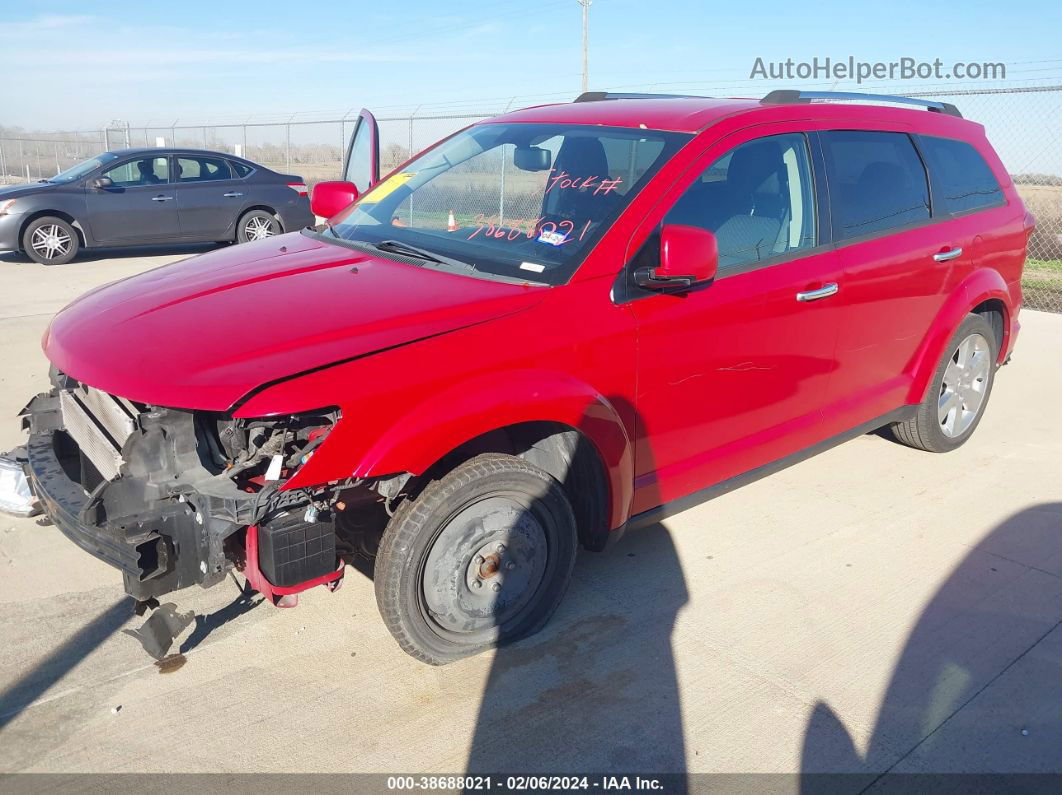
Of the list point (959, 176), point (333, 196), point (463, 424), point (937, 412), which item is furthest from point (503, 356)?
point (959, 176)

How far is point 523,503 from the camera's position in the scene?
3.17 metres

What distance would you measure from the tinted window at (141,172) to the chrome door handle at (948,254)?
10698 mm

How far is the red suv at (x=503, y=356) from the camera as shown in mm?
2748

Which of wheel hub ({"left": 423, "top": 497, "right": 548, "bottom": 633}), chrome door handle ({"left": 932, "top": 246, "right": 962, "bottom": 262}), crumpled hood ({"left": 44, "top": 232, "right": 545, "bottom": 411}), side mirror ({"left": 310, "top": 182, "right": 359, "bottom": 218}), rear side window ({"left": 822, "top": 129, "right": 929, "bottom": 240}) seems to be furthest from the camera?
side mirror ({"left": 310, "top": 182, "right": 359, "bottom": 218})

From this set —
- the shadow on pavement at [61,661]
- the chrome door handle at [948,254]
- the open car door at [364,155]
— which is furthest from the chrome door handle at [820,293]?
the shadow on pavement at [61,661]

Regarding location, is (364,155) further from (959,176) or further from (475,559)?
(959,176)

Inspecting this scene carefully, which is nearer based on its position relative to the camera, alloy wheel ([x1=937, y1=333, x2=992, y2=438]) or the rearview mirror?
the rearview mirror

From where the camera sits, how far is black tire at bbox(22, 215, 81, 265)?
11344 mm

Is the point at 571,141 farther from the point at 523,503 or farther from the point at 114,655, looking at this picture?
Answer: the point at 114,655

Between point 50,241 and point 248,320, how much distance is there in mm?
10173

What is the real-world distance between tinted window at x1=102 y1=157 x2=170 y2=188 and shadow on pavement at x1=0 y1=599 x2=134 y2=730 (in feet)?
33.0

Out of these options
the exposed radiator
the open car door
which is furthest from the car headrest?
the exposed radiator

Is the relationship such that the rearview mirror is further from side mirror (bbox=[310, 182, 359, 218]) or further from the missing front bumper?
the missing front bumper

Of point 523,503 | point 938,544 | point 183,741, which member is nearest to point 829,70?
point 938,544
